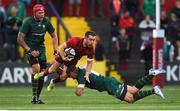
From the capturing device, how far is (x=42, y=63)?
59.9ft

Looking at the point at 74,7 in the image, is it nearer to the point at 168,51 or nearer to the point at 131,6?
the point at 131,6

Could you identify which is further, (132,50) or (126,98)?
(132,50)

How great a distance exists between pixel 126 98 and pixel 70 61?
1.42 metres

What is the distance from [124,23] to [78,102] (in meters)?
10.1

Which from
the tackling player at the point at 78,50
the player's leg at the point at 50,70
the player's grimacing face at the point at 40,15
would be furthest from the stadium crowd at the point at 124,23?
the tackling player at the point at 78,50

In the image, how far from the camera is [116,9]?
28531 mm

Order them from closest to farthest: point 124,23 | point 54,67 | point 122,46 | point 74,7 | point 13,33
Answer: point 54,67, point 13,33, point 122,46, point 124,23, point 74,7

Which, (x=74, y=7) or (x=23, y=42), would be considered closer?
(x=23, y=42)

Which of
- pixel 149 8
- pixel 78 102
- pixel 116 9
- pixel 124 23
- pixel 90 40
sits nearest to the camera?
pixel 90 40

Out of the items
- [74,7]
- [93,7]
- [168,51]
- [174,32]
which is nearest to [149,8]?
[174,32]

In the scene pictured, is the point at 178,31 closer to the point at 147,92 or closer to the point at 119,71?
the point at 119,71

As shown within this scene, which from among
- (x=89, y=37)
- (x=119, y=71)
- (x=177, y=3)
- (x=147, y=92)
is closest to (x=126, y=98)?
(x=147, y=92)

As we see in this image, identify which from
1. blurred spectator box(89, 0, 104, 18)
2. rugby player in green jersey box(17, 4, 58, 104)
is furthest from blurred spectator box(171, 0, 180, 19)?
rugby player in green jersey box(17, 4, 58, 104)

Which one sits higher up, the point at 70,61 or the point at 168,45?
the point at 70,61
